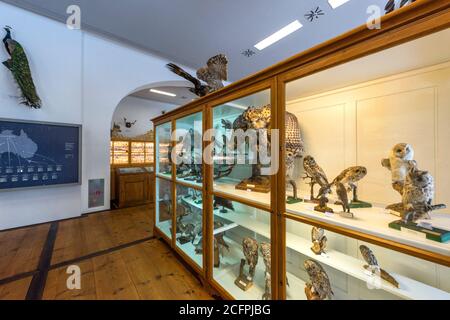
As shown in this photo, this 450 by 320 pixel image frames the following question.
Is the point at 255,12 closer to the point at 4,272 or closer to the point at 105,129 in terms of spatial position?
the point at 105,129

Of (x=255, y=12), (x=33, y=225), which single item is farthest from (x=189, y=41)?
(x=33, y=225)

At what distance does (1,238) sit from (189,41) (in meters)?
3.83

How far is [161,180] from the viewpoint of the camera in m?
2.37

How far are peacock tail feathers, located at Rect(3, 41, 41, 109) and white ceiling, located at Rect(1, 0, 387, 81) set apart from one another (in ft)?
2.34

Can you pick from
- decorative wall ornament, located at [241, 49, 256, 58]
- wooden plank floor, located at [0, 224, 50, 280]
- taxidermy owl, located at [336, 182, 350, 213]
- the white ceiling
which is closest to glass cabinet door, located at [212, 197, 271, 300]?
taxidermy owl, located at [336, 182, 350, 213]

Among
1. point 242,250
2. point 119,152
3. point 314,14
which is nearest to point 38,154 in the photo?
point 119,152

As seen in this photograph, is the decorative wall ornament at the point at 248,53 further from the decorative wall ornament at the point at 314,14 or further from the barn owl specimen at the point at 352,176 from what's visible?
the barn owl specimen at the point at 352,176

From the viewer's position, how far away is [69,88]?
288 centimetres

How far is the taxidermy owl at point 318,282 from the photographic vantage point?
0.92 m

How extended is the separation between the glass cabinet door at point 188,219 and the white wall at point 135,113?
13.6ft

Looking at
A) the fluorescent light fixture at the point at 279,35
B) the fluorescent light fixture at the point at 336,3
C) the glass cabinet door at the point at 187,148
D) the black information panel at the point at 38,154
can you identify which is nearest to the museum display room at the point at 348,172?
the glass cabinet door at the point at 187,148

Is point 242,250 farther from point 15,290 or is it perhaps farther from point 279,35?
point 279,35

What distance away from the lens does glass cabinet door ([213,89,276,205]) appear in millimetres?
1176

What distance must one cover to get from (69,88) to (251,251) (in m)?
3.62
